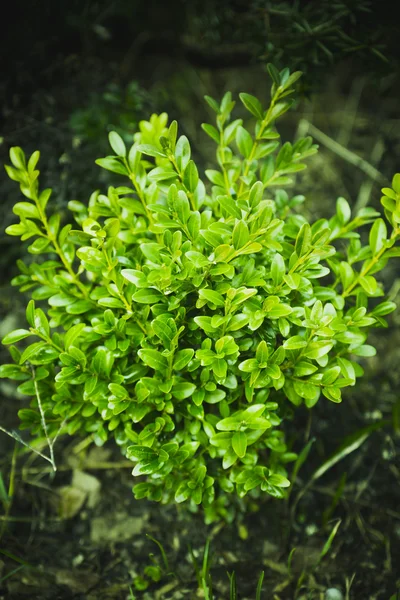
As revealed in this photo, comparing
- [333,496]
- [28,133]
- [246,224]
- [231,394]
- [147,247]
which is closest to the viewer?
[246,224]

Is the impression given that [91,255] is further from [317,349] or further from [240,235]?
[317,349]

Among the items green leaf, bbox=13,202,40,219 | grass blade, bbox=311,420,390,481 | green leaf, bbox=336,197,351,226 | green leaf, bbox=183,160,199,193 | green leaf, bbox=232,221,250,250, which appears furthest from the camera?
grass blade, bbox=311,420,390,481

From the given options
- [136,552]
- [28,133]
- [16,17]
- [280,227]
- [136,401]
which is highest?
[16,17]

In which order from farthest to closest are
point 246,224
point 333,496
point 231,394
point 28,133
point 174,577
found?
point 28,133, point 333,496, point 174,577, point 231,394, point 246,224

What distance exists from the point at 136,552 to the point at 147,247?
4.47ft

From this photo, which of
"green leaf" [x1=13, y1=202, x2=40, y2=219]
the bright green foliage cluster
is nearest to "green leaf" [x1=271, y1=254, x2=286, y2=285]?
the bright green foliage cluster

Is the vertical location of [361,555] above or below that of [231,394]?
below

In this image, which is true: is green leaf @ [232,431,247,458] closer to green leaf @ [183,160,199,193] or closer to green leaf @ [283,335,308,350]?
green leaf @ [283,335,308,350]

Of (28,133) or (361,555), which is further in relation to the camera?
(28,133)

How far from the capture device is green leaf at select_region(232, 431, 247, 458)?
1424 mm

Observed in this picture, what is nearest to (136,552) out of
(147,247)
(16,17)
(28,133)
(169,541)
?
(169,541)

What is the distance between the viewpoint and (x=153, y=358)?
56.3 inches

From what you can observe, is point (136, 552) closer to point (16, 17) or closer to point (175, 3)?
point (16, 17)

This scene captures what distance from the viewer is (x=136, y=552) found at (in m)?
2.03
